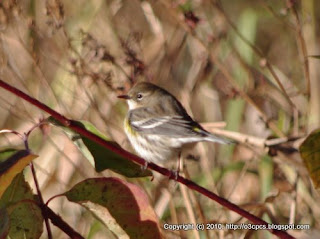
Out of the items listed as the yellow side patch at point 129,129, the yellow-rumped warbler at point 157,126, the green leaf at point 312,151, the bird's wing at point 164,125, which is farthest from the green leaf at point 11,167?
the yellow side patch at point 129,129

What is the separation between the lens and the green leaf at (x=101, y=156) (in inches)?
50.9

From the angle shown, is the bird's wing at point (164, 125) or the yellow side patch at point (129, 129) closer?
the bird's wing at point (164, 125)

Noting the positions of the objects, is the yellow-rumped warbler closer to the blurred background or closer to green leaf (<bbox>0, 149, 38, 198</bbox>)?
the blurred background

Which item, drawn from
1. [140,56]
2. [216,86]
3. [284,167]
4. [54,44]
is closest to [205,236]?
[284,167]

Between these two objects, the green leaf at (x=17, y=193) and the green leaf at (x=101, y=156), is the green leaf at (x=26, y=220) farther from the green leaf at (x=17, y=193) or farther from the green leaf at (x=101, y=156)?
the green leaf at (x=101, y=156)

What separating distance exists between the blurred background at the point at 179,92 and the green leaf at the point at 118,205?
974 mm

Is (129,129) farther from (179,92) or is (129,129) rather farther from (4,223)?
(4,223)

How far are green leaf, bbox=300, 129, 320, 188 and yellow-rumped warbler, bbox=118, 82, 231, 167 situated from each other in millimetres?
861

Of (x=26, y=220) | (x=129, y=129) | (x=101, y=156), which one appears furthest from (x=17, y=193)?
(x=129, y=129)

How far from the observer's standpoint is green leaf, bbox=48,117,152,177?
1.29m

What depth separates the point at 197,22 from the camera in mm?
2264

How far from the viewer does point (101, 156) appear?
1321 mm

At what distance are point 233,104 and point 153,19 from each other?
0.60 meters

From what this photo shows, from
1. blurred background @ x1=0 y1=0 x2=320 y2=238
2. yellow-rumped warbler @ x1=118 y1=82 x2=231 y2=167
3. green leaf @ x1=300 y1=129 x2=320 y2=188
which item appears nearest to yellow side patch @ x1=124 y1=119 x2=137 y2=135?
yellow-rumped warbler @ x1=118 y1=82 x2=231 y2=167
